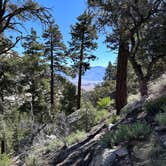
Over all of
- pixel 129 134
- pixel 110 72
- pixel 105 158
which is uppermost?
pixel 110 72

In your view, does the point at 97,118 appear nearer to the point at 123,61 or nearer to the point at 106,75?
the point at 123,61

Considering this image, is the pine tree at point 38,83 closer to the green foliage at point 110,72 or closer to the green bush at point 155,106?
the green bush at point 155,106

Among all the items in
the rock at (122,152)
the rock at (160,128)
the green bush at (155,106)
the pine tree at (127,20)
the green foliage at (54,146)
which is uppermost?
the pine tree at (127,20)

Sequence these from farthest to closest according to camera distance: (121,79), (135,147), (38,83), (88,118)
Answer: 1. (38,83)
2. (88,118)
3. (121,79)
4. (135,147)

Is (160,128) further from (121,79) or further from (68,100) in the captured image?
(68,100)

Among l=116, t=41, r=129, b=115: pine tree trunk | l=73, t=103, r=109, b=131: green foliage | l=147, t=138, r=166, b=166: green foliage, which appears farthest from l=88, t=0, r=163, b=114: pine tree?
l=147, t=138, r=166, b=166: green foliage

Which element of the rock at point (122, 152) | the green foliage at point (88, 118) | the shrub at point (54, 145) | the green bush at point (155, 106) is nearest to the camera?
the rock at point (122, 152)

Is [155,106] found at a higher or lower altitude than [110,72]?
lower

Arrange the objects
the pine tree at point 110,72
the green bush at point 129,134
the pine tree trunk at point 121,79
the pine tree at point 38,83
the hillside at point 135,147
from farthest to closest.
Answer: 1. the pine tree at point 110,72
2. the pine tree at point 38,83
3. the pine tree trunk at point 121,79
4. the green bush at point 129,134
5. the hillside at point 135,147

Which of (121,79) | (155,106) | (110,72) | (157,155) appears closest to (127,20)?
(121,79)

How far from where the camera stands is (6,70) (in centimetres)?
1938

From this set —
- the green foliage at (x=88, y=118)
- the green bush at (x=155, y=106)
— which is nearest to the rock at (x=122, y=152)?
the green bush at (x=155, y=106)

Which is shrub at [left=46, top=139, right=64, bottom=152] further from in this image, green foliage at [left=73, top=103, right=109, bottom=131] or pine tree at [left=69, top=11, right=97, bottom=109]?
pine tree at [left=69, top=11, right=97, bottom=109]

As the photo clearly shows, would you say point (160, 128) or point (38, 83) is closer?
point (160, 128)
